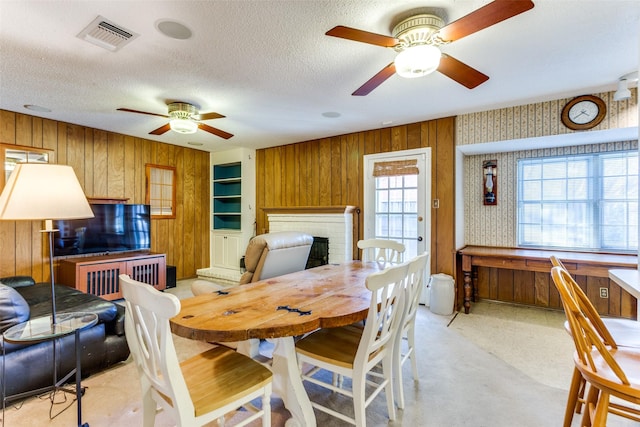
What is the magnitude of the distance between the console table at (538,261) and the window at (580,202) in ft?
0.80

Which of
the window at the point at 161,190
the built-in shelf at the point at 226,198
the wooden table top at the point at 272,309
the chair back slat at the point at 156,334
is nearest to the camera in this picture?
the chair back slat at the point at 156,334

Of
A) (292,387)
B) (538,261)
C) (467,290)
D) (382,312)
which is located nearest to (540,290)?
(538,261)

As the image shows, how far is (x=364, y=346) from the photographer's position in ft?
4.99

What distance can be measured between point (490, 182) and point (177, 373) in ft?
14.1

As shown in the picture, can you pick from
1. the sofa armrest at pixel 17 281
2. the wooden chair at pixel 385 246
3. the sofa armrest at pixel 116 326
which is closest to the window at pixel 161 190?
the sofa armrest at pixel 17 281

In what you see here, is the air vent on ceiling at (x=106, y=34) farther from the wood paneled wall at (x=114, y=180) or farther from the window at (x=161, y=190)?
the window at (x=161, y=190)

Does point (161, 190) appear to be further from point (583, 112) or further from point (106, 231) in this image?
point (583, 112)

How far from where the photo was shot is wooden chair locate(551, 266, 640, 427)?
3.88ft

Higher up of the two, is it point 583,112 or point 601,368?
point 583,112

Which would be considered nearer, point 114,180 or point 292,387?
point 292,387

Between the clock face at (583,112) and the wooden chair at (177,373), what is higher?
the clock face at (583,112)

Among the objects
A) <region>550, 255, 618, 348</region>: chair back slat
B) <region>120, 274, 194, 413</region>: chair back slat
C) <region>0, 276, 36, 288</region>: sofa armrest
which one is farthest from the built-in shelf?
<region>550, 255, 618, 348</region>: chair back slat

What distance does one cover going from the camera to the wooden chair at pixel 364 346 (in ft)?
4.86

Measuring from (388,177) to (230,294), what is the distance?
3.08 m
